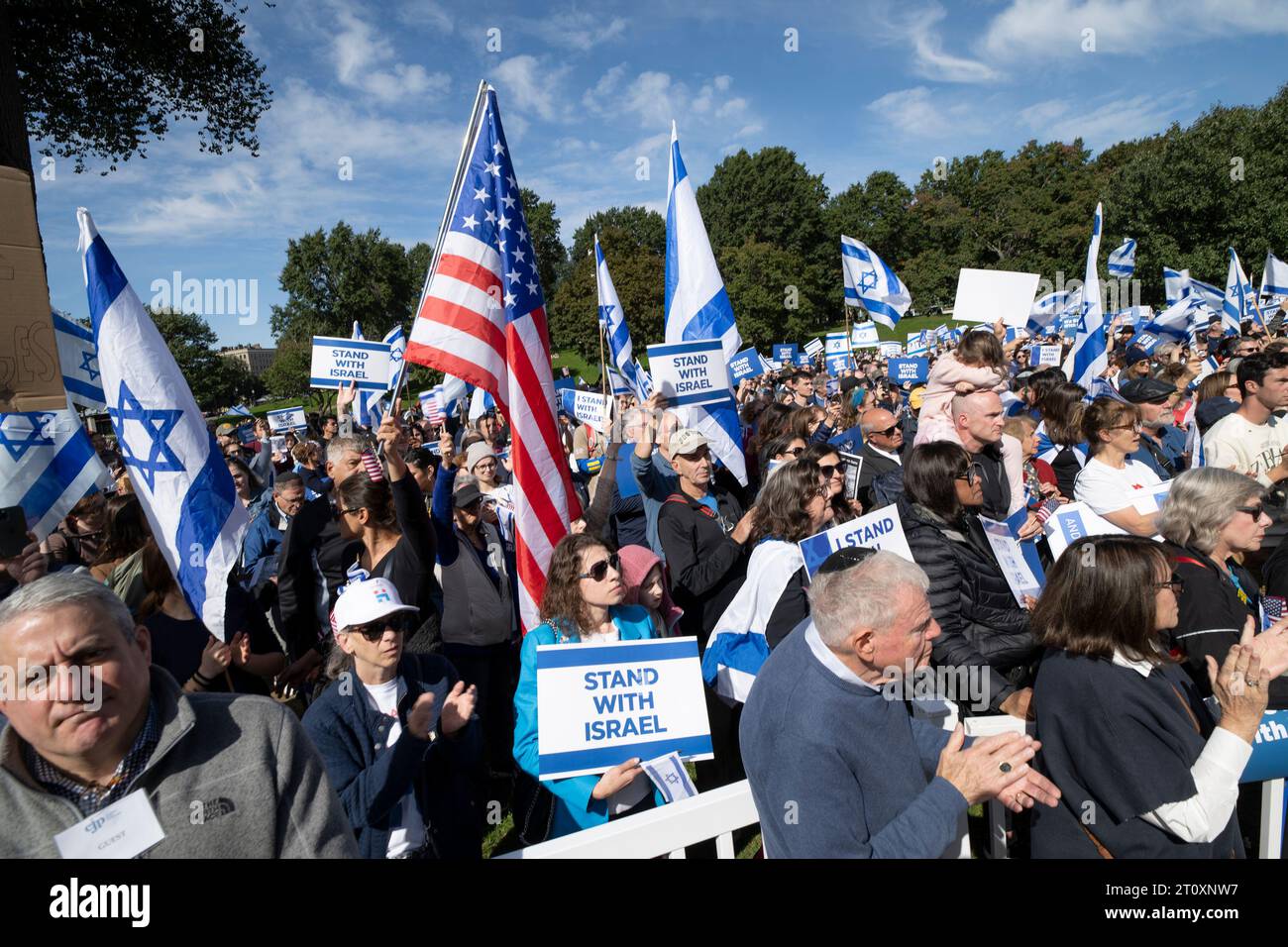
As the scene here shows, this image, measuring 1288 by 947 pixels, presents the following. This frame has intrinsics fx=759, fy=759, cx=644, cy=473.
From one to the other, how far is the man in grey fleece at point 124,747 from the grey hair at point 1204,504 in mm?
4021

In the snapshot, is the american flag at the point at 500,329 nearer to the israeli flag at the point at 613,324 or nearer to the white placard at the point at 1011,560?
the white placard at the point at 1011,560

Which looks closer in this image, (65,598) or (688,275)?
(65,598)

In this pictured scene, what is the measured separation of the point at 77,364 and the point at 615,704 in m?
5.89

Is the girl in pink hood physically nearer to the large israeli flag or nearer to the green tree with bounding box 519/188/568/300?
the large israeli flag

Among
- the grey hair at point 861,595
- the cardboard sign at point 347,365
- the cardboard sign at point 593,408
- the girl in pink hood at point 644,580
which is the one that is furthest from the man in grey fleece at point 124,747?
the cardboard sign at point 593,408

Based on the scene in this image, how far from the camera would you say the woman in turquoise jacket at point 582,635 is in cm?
317

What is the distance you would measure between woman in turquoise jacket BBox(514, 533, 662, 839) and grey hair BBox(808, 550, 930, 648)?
3.70ft

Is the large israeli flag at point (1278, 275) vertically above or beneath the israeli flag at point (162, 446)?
above

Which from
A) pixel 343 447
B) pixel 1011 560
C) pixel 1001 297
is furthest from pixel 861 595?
pixel 1001 297

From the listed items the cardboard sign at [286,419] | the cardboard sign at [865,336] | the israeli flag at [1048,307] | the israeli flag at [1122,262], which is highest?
the israeli flag at [1122,262]

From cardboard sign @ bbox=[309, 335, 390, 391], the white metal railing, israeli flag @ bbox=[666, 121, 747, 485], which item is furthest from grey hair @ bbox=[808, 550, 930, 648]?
cardboard sign @ bbox=[309, 335, 390, 391]

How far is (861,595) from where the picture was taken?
244 centimetres

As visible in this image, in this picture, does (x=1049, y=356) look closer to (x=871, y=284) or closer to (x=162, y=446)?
(x=871, y=284)
